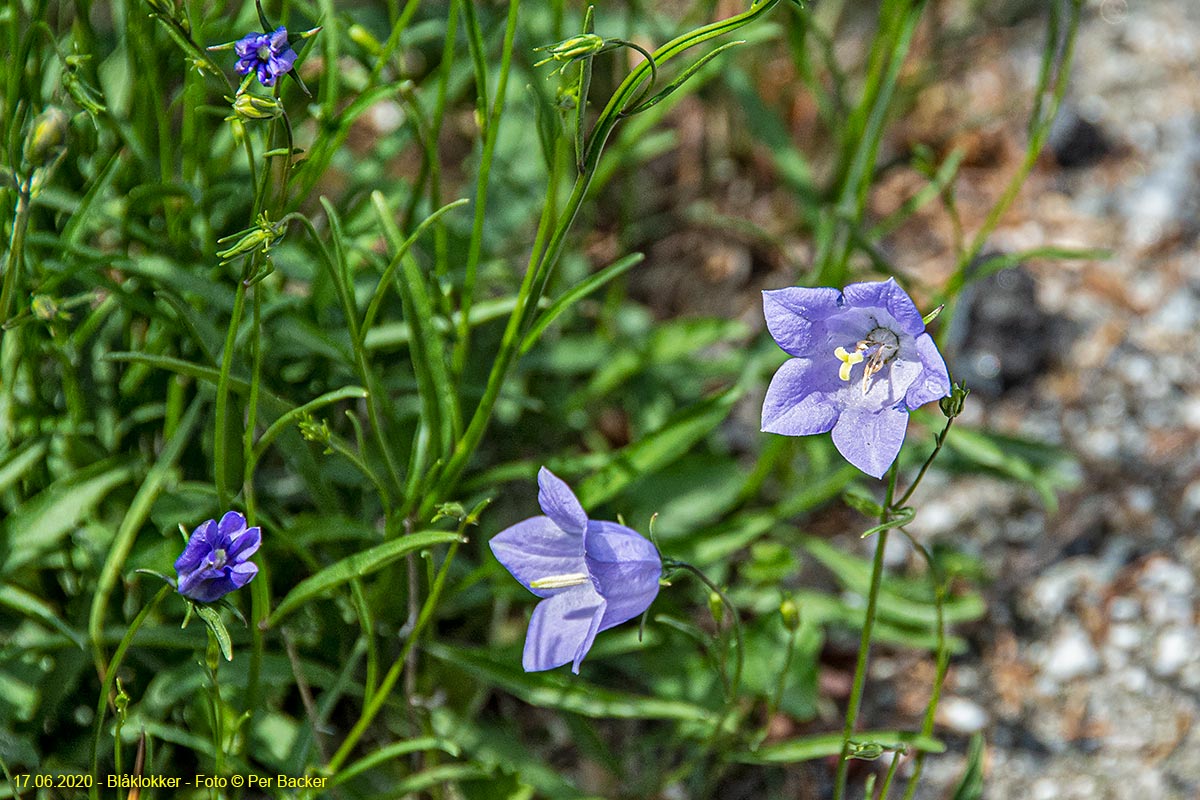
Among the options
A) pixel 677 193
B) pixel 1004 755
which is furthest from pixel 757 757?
pixel 677 193

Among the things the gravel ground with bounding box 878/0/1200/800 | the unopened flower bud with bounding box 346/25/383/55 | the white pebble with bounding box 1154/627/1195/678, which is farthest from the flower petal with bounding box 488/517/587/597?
the white pebble with bounding box 1154/627/1195/678

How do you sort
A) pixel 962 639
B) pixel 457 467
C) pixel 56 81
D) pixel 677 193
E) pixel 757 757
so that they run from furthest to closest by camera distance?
pixel 677 193
pixel 962 639
pixel 56 81
pixel 757 757
pixel 457 467

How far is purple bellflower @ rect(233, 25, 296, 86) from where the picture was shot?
5.25 feet

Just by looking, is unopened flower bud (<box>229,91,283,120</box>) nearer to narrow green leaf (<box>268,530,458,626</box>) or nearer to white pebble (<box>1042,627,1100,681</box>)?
narrow green leaf (<box>268,530,458,626</box>)

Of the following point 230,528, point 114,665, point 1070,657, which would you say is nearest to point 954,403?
point 230,528

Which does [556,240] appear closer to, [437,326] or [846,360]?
[846,360]

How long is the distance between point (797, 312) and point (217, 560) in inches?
37.6

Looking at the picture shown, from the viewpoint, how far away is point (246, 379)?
205cm

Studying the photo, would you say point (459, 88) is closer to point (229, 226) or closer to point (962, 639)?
point (229, 226)

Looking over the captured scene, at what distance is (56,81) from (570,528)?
1780 mm

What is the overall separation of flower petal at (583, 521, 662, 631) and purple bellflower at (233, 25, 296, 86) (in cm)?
83

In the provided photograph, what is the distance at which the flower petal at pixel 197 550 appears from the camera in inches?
62.8

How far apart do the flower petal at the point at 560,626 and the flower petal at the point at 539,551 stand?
0.08 feet

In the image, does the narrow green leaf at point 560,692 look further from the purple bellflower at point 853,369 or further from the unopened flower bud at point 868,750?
the purple bellflower at point 853,369
